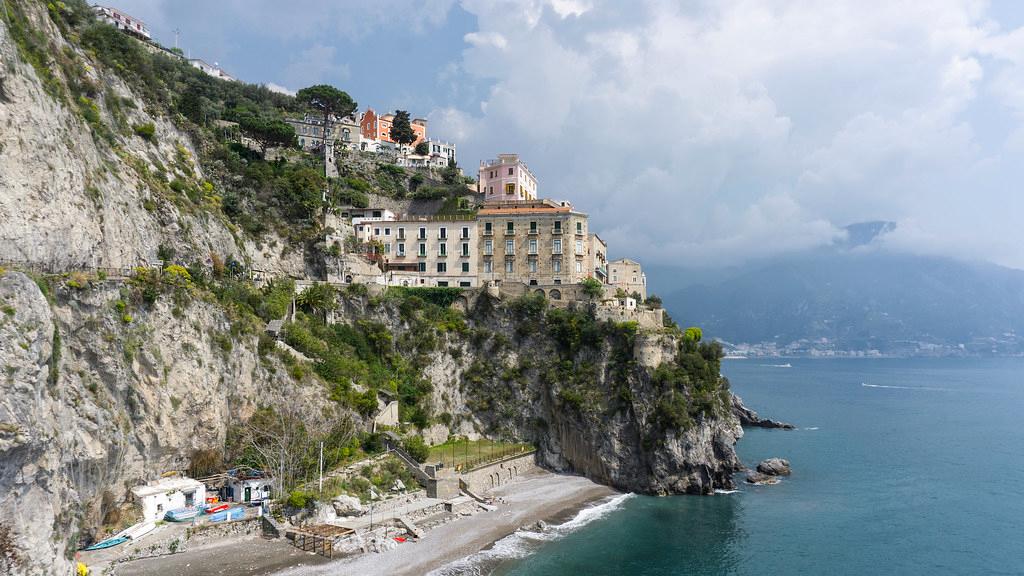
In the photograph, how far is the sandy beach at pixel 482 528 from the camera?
115ft

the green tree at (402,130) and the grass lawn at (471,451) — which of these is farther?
the green tree at (402,130)

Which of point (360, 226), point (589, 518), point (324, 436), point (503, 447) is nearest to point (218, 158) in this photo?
point (360, 226)

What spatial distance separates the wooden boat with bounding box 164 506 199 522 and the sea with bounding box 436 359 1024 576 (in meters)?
14.0

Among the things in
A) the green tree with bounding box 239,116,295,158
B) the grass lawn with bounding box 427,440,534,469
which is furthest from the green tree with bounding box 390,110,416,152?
the grass lawn with bounding box 427,440,534,469

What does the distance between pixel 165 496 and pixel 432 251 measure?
35441mm

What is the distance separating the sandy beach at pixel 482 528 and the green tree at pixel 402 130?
191 feet

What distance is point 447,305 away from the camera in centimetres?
6306

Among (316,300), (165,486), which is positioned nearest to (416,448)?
(316,300)

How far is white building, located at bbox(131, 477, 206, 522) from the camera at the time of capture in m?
34.9

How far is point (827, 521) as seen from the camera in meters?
46.5

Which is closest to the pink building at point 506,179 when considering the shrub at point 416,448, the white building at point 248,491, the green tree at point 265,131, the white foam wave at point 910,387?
the green tree at point 265,131

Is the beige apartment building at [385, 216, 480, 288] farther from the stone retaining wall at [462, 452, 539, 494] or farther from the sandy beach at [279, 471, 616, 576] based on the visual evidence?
the sandy beach at [279, 471, 616, 576]

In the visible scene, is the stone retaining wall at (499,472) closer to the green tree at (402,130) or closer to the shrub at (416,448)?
the shrub at (416,448)

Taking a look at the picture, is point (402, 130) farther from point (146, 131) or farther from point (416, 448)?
point (416, 448)
